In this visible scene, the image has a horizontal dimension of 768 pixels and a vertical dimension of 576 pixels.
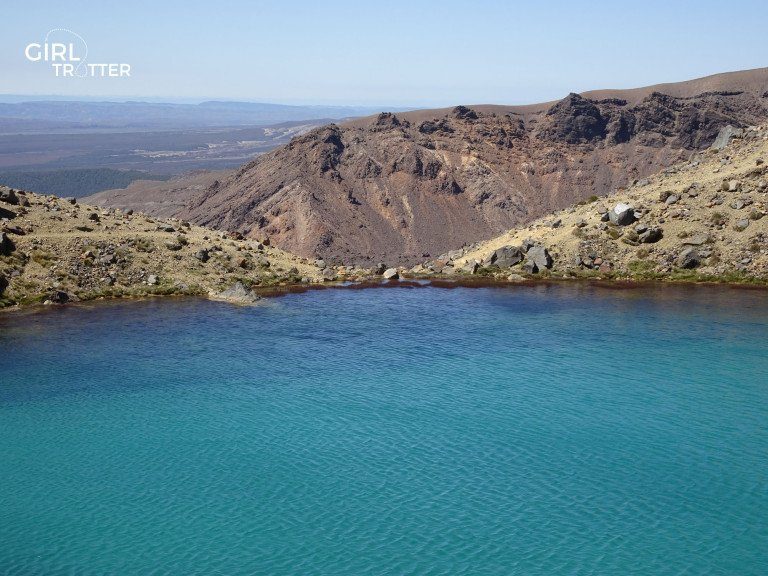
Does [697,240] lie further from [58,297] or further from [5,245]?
[5,245]

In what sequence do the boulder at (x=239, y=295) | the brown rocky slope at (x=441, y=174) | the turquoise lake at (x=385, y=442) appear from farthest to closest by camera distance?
the brown rocky slope at (x=441, y=174)
the boulder at (x=239, y=295)
the turquoise lake at (x=385, y=442)

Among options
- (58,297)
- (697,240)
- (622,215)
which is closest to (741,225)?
(697,240)

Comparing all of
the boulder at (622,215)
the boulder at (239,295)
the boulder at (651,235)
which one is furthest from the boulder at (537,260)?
the boulder at (239,295)

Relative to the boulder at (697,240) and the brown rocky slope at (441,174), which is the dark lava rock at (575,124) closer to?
the brown rocky slope at (441,174)

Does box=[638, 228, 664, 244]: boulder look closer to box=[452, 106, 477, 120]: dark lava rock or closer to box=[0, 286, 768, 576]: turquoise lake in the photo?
box=[0, 286, 768, 576]: turquoise lake

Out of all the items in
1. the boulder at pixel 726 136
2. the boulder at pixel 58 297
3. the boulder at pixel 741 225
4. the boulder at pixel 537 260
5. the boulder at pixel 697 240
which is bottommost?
the boulder at pixel 58 297

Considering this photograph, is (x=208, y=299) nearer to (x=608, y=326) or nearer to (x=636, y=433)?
(x=608, y=326)

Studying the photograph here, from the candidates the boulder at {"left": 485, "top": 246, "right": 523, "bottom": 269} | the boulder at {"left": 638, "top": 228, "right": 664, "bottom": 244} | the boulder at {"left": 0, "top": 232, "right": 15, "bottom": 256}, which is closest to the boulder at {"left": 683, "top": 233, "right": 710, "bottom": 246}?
the boulder at {"left": 638, "top": 228, "right": 664, "bottom": 244}
